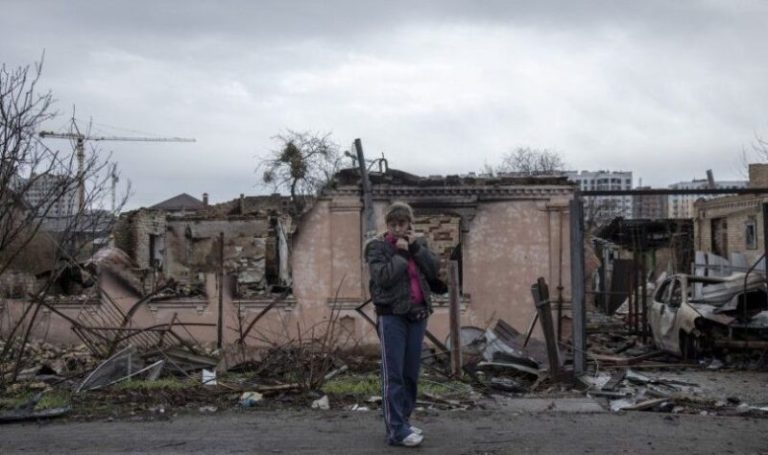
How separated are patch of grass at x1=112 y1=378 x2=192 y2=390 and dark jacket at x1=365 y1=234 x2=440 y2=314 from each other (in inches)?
132

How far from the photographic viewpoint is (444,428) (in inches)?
253

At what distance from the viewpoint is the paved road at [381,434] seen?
19.1 feet

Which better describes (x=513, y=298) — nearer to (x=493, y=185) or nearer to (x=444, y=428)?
(x=493, y=185)

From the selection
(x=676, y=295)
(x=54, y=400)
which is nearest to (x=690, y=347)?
(x=676, y=295)

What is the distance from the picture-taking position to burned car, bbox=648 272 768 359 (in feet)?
39.0

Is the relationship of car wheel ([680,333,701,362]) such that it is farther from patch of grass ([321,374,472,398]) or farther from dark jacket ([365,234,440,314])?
dark jacket ([365,234,440,314])

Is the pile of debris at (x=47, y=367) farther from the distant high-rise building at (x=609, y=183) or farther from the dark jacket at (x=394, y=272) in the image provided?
the distant high-rise building at (x=609, y=183)

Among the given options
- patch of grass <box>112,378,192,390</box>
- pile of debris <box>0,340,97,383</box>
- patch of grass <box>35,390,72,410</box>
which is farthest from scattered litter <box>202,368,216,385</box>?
pile of debris <box>0,340,97,383</box>

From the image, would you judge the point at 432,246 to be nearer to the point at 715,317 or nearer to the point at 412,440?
the point at 715,317

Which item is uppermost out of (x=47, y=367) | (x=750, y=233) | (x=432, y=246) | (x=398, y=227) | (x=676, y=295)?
(x=750, y=233)

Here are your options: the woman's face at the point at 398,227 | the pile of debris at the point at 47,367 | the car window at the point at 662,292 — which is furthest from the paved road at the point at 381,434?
the car window at the point at 662,292

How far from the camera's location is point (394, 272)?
18.8 ft

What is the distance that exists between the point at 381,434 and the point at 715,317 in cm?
785

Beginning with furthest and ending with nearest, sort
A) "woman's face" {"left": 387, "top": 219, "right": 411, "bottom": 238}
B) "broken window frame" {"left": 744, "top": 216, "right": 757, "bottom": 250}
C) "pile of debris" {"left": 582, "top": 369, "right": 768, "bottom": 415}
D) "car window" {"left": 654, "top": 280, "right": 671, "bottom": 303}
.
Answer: "broken window frame" {"left": 744, "top": 216, "right": 757, "bottom": 250}
"car window" {"left": 654, "top": 280, "right": 671, "bottom": 303}
"pile of debris" {"left": 582, "top": 369, "right": 768, "bottom": 415}
"woman's face" {"left": 387, "top": 219, "right": 411, "bottom": 238}
